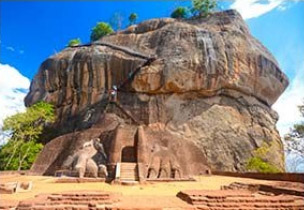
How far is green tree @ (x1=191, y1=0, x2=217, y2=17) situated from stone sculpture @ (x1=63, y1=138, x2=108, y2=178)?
72.6 ft

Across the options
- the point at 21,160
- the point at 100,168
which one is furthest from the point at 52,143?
the point at 100,168

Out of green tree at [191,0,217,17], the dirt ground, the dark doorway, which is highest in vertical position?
green tree at [191,0,217,17]

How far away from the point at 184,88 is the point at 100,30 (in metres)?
15.6

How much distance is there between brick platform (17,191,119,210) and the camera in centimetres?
598

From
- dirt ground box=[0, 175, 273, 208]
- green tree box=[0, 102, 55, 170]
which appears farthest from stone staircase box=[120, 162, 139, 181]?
green tree box=[0, 102, 55, 170]

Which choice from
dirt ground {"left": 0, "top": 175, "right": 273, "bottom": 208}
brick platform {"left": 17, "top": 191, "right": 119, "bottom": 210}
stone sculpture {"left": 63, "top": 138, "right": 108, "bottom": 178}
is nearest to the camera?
brick platform {"left": 17, "top": 191, "right": 119, "bottom": 210}

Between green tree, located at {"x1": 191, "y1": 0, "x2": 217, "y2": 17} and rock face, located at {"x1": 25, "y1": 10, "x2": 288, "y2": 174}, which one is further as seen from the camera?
green tree, located at {"x1": 191, "y1": 0, "x2": 217, "y2": 17}

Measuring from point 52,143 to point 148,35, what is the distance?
52.5 feet

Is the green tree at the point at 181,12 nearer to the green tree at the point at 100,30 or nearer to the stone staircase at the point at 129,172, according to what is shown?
the green tree at the point at 100,30

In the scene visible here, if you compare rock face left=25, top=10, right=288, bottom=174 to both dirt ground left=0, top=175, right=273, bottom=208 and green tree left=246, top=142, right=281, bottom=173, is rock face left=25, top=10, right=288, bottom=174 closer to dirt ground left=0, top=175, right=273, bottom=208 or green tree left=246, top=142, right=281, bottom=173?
green tree left=246, top=142, right=281, bottom=173

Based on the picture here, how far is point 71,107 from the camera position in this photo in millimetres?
29141

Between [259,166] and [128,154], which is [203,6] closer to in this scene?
→ [259,166]

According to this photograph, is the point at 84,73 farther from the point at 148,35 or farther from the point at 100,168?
the point at 100,168

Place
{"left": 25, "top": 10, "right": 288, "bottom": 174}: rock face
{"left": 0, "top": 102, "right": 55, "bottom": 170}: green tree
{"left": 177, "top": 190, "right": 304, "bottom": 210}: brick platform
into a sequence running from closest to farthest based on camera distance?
{"left": 177, "top": 190, "right": 304, "bottom": 210}: brick platform → {"left": 0, "top": 102, "right": 55, "bottom": 170}: green tree → {"left": 25, "top": 10, "right": 288, "bottom": 174}: rock face
